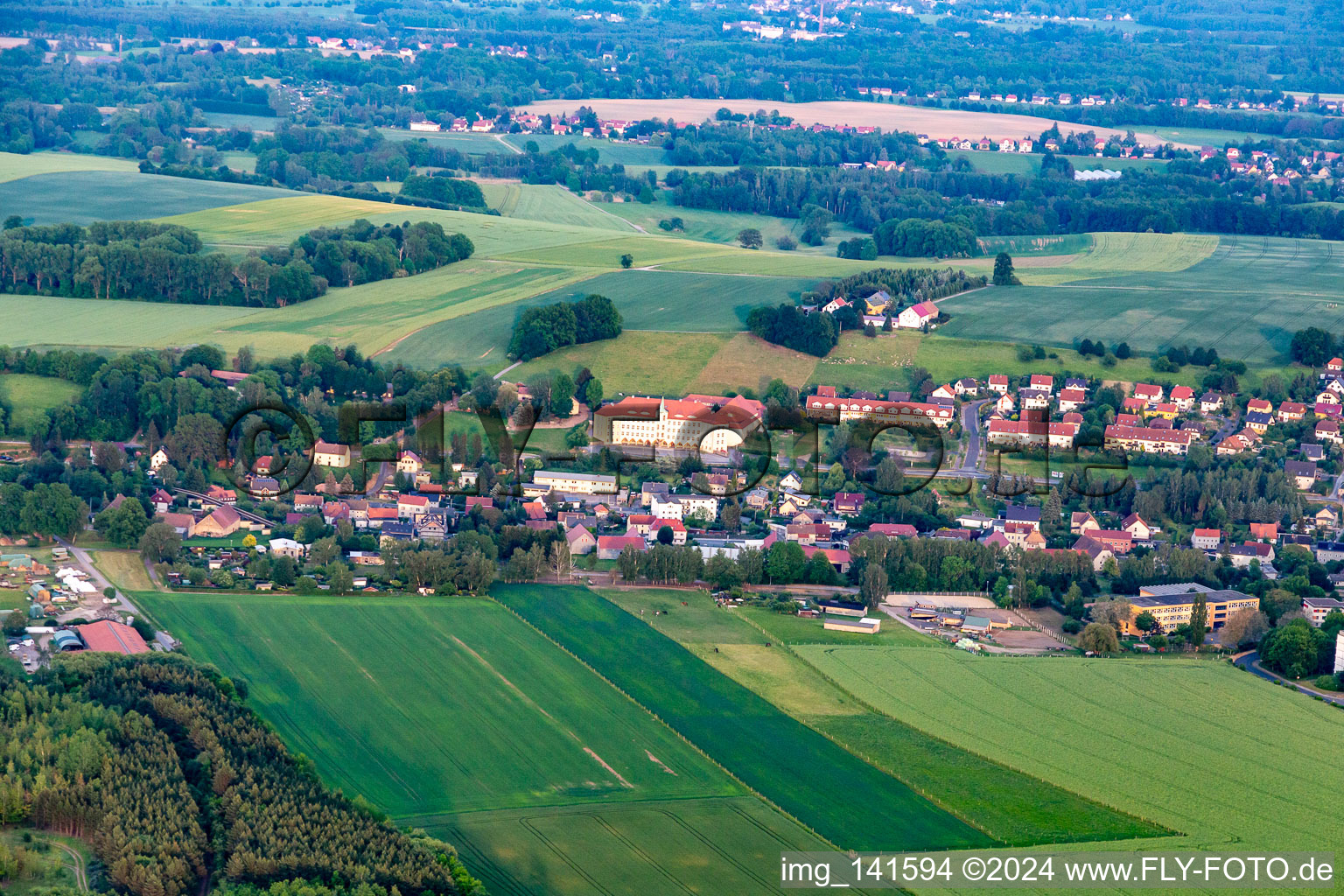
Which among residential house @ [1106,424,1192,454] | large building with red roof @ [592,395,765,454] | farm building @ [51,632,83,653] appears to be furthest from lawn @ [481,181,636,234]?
farm building @ [51,632,83,653]

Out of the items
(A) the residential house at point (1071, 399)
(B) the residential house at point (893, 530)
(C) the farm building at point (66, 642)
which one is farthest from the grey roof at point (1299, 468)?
(C) the farm building at point (66, 642)

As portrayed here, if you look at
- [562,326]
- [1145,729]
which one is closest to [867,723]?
[1145,729]

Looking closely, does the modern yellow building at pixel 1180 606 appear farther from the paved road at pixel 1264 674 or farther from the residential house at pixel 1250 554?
the residential house at pixel 1250 554

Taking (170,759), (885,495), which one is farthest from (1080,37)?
(170,759)

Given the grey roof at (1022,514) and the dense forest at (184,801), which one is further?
the grey roof at (1022,514)

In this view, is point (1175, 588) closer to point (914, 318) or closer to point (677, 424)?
point (677, 424)

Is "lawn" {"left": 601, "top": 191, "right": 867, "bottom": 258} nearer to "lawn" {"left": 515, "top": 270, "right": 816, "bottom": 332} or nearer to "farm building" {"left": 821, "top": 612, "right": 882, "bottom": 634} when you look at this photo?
"lawn" {"left": 515, "top": 270, "right": 816, "bottom": 332}
